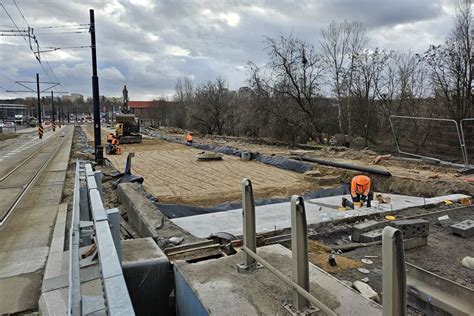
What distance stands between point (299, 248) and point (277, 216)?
6048 millimetres

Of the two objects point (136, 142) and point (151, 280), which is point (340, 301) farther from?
point (136, 142)

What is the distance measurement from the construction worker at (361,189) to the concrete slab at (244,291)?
546 centimetres

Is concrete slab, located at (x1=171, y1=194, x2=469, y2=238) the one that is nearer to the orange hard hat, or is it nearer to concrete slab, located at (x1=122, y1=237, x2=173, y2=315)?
the orange hard hat

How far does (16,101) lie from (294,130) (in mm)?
132326

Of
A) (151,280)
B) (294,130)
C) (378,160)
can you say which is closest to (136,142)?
(294,130)

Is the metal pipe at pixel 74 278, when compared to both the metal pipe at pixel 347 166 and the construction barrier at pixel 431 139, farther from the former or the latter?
the construction barrier at pixel 431 139

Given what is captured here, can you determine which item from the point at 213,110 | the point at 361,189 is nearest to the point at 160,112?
the point at 213,110

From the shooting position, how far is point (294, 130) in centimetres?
3606

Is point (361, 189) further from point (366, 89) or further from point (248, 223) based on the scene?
point (366, 89)

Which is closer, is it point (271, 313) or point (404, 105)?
point (271, 313)

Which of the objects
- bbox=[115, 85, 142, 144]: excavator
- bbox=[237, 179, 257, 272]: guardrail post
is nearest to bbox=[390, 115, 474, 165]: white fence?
bbox=[237, 179, 257, 272]: guardrail post

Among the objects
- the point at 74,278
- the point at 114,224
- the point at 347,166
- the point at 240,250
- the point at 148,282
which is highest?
the point at 114,224

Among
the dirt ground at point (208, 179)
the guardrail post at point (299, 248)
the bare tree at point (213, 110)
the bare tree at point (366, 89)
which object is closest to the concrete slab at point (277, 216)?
the dirt ground at point (208, 179)

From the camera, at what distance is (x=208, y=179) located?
53.3 feet
